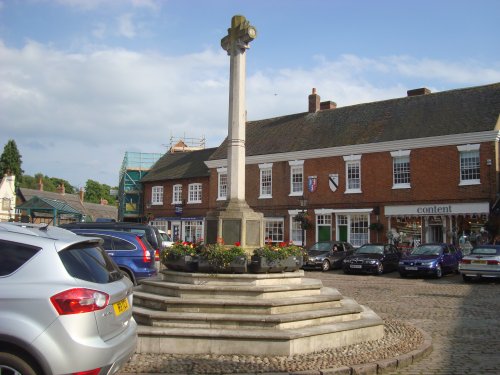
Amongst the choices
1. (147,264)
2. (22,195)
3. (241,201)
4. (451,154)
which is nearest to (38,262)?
(241,201)

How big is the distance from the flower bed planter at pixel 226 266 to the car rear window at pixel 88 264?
12.2ft

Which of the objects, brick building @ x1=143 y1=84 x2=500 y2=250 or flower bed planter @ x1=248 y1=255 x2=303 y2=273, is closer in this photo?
flower bed planter @ x1=248 y1=255 x2=303 y2=273

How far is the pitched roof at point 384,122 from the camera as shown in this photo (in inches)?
1101

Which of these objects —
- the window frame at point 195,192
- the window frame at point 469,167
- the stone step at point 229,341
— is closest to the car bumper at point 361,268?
the window frame at point 469,167

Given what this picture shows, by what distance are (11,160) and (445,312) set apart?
71.2 metres

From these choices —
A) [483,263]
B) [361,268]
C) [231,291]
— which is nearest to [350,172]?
[361,268]

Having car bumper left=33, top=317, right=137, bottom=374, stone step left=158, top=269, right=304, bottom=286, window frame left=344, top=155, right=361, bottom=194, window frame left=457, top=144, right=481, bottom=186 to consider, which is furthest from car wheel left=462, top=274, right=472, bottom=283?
car bumper left=33, top=317, right=137, bottom=374

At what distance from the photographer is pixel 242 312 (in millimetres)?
8133

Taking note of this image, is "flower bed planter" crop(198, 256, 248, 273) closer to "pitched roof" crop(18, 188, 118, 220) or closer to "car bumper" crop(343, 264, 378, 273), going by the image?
"car bumper" crop(343, 264, 378, 273)

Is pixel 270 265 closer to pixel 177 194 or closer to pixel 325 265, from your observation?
pixel 325 265

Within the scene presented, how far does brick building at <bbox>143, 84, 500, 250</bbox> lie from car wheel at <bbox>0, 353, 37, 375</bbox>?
25.3 metres

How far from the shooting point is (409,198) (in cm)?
2866

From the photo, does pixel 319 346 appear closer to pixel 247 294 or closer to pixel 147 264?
pixel 247 294

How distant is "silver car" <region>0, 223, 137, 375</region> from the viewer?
446 cm
